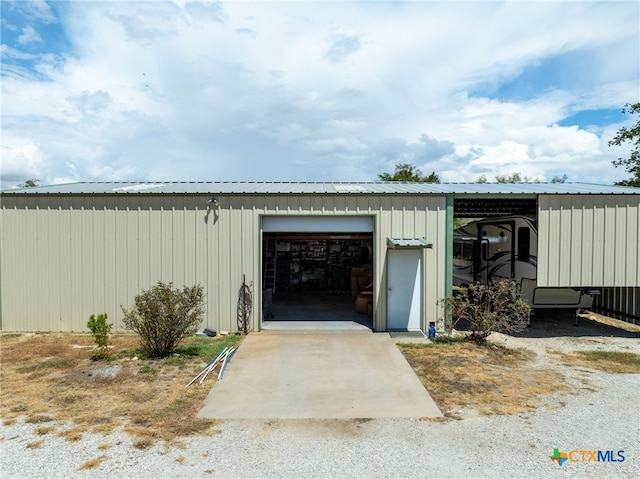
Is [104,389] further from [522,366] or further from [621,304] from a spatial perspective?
[621,304]

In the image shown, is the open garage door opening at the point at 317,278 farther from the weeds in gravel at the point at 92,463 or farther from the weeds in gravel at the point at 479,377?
the weeds in gravel at the point at 92,463

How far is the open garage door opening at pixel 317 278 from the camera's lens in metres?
12.2

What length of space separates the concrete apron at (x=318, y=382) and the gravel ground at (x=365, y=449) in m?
0.37

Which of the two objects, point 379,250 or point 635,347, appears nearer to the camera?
point 635,347

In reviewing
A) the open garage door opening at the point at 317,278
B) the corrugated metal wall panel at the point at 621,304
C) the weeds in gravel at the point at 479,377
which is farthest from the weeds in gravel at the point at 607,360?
the open garage door opening at the point at 317,278

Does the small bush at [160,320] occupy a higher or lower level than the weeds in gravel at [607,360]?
higher

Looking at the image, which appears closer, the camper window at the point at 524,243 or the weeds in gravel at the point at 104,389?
the weeds in gravel at the point at 104,389

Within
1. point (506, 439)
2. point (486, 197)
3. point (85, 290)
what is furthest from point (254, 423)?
point (486, 197)

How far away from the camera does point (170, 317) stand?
8.11 m

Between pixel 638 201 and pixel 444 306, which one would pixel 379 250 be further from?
pixel 638 201

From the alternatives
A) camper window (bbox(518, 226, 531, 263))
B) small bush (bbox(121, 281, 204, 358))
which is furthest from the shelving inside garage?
small bush (bbox(121, 281, 204, 358))

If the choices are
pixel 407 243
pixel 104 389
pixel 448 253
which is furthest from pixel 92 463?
pixel 448 253

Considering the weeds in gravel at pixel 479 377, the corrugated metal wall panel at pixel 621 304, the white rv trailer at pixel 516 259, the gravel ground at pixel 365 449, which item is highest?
the white rv trailer at pixel 516 259

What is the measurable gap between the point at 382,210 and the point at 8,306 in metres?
10.2
